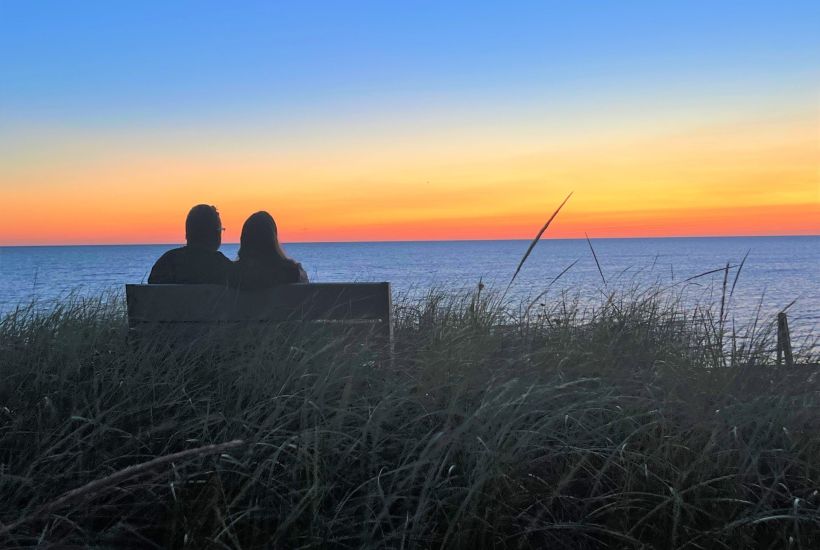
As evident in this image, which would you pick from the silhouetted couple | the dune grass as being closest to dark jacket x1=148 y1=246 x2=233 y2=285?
the silhouetted couple

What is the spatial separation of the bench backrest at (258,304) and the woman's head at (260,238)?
0.53 m

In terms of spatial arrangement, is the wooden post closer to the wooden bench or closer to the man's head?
the wooden bench

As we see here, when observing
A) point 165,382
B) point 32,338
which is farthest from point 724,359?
point 32,338

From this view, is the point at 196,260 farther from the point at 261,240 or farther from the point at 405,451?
the point at 405,451

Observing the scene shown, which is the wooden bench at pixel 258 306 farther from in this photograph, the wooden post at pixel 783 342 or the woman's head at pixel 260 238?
the wooden post at pixel 783 342

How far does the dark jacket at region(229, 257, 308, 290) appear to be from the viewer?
4676mm

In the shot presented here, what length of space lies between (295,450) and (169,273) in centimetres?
313

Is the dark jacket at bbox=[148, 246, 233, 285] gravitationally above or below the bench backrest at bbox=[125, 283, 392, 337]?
above

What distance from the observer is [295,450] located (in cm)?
279

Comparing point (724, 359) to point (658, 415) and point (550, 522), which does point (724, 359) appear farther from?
point (550, 522)

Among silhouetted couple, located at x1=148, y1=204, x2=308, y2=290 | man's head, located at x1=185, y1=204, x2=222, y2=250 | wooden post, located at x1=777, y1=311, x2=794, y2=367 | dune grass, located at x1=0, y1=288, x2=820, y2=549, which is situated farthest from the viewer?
man's head, located at x1=185, y1=204, x2=222, y2=250

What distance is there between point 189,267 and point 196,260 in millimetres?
84

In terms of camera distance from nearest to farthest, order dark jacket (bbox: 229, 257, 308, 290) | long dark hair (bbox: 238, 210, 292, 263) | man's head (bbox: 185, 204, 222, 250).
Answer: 1. dark jacket (bbox: 229, 257, 308, 290)
2. long dark hair (bbox: 238, 210, 292, 263)
3. man's head (bbox: 185, 204, 222, 250)

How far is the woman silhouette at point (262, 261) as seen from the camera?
4.70 m
